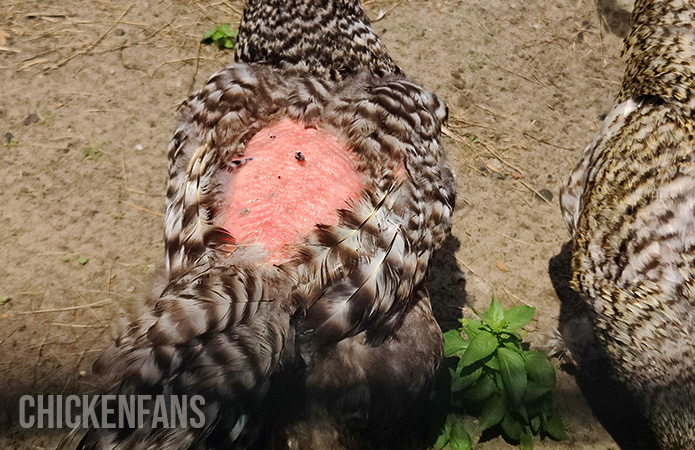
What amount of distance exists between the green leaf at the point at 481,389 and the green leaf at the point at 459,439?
6.2 inches

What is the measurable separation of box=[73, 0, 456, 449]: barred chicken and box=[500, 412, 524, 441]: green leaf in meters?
0.56

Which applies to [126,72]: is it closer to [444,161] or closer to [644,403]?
[444,161]

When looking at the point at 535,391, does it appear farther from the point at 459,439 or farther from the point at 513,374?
the point at 459,439

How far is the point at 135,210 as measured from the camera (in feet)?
10.6

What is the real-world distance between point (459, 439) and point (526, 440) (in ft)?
1.13

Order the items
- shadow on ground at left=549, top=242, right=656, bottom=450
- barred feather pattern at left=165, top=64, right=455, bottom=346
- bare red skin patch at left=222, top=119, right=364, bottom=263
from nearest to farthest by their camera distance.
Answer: barred feather pattern at left=165, top=64, right=455, bottom=346
bare red skin patch at left=222, top=119, right=364, bottom=263
shadow on ground at left=549, top=242, right=656, bottom=450

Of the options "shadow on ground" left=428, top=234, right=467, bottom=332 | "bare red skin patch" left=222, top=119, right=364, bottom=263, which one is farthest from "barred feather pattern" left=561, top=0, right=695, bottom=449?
"bare red skin patch" left=222, top=119, right=364, bottom=263

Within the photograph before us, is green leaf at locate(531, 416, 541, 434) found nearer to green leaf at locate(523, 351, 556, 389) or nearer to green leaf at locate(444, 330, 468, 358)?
green leaf at locate(523, 351, 556, 389)

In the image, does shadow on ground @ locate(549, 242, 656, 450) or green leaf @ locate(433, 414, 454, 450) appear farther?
shadow on ground @ locate(549, 242, 656, 450)

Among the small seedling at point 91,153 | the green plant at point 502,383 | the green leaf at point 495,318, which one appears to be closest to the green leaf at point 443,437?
the green plant at point 502,383

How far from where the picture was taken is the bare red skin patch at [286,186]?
1960 mm

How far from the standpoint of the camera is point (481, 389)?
2506mm

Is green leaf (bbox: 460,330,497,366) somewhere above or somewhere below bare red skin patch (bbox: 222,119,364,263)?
below

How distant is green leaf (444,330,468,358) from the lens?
2594 millimetres
